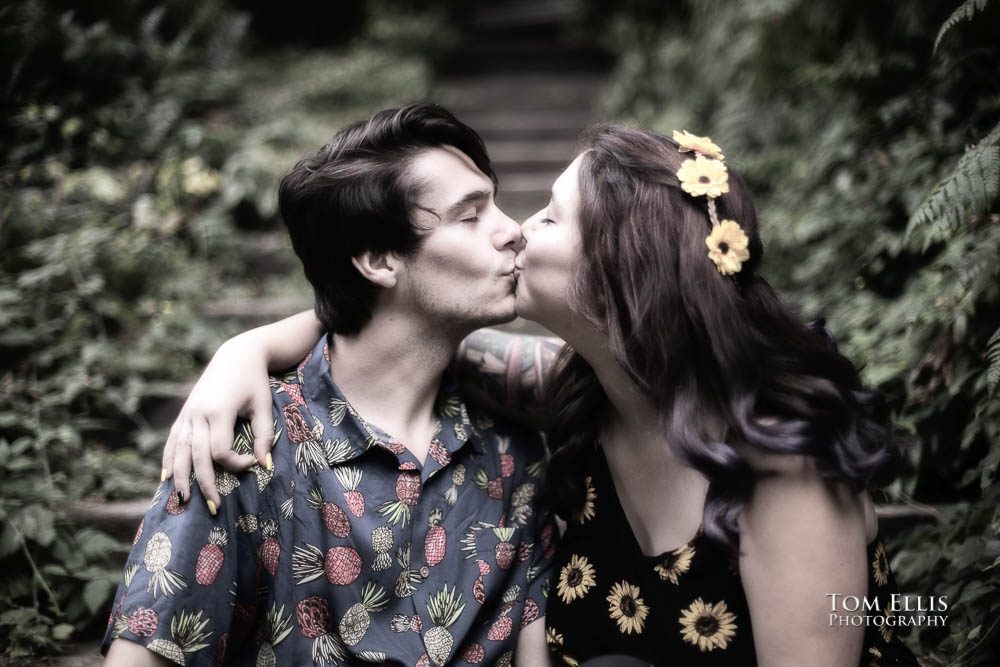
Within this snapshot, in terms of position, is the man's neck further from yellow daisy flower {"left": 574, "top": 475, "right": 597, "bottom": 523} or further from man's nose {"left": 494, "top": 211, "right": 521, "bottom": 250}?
yellow daisy flower {"left": 574, "top": 475, "right": 597, "bottom": 523}

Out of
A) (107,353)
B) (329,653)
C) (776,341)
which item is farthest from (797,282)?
(107,353)

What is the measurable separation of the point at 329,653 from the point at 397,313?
90 cm

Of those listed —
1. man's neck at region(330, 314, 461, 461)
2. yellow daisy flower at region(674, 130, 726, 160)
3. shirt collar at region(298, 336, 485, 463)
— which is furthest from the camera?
man's neck at region(330, 314, 461, 461)

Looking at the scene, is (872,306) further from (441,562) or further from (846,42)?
(441,562)

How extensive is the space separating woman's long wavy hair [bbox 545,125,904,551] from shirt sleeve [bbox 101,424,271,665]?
963 mm

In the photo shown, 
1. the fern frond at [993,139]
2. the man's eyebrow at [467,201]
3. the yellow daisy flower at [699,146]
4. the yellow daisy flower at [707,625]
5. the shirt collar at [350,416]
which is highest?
the fern frond at [993,139]

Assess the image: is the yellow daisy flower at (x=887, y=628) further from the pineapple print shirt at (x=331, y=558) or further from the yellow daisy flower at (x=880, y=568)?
the pineapple print shirt at (x=331, y=558)

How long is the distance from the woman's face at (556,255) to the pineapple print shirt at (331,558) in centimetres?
44

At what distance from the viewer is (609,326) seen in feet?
6.27

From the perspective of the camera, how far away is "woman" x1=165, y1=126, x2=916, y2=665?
1.73m

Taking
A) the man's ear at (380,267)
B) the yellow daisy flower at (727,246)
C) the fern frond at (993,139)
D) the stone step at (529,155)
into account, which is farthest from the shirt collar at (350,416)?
the stone step at (529,155)

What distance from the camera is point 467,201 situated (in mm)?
2293

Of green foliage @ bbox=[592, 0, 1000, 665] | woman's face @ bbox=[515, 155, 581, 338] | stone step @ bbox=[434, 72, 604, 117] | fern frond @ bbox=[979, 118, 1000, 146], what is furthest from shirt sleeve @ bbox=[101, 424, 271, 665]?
stone step @ bbox=[434, 72, 604, 117]

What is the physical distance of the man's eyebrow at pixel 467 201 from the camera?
7.41 feet
